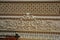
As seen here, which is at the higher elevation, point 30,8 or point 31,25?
point 30,8

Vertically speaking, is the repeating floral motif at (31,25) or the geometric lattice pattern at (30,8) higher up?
the geometric lattice pattern at (30,8)

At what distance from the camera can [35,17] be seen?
2.29 metres

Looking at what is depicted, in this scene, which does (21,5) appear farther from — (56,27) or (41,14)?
(56,27)

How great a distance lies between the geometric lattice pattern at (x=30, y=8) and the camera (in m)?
2.30

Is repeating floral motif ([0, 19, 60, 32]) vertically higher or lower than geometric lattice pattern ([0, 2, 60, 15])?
lower

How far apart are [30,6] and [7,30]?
544 millimetres

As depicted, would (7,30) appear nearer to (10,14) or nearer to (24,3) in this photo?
(10,14)

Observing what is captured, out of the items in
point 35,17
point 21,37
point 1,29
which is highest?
point 35,17

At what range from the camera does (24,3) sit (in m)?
2.35

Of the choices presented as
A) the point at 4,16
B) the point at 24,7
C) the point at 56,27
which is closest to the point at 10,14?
the point at 4,16

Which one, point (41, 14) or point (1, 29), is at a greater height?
point (41, 14)

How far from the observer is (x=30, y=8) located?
2340mm

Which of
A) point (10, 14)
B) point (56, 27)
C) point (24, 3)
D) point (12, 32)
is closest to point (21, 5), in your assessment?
point (24, 3)

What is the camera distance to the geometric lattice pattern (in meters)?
2.30
